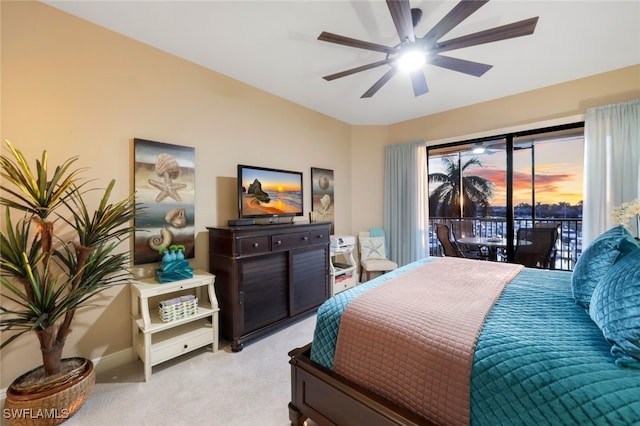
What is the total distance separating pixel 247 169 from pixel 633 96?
4.22 m

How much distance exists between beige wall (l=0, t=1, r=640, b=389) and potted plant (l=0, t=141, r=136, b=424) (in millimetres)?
259

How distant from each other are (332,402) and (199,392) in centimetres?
110

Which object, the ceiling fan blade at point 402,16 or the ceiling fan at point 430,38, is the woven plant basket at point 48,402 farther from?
the ceiling fan blade at point 402,16

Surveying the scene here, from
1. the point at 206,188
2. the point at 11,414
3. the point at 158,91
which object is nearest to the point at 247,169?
the point at 206,188

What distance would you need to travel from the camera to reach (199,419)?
1.61m

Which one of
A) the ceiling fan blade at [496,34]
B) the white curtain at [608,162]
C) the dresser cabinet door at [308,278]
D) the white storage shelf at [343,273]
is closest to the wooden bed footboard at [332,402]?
the dresser cabinet door at [308,278]

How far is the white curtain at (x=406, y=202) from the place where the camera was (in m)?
4.13

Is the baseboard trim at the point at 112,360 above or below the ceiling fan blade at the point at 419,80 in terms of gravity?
below

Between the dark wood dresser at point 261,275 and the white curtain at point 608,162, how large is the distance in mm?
3159

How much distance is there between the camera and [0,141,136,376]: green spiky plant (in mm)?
1512

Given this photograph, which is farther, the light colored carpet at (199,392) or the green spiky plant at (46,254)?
the light colored carpet at (199,392)

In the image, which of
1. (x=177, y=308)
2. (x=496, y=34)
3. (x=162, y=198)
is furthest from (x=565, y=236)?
(x=162, y=198)

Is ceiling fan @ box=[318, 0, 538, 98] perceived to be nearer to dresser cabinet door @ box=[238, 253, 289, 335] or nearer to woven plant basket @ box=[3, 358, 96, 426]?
dresser cabinet door @ box=[238, 253, 289, 335]

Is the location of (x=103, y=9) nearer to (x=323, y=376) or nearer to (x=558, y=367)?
(x=323, y=376)
